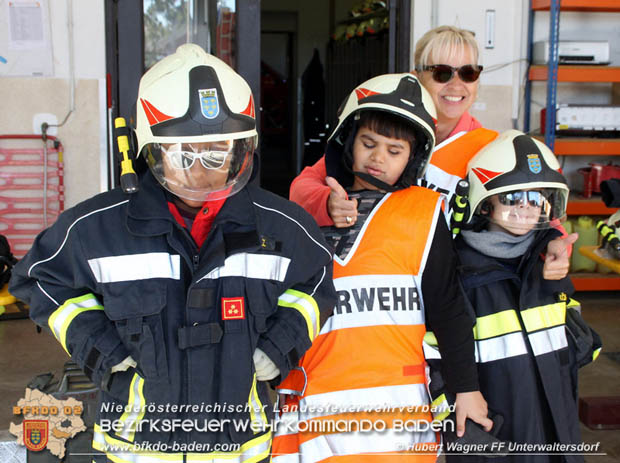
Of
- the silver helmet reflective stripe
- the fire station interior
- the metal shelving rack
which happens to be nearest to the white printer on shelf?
the metal shelving rack

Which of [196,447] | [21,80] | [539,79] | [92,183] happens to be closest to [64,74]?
[21,80]

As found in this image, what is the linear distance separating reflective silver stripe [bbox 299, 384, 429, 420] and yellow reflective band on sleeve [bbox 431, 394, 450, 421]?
5 cm

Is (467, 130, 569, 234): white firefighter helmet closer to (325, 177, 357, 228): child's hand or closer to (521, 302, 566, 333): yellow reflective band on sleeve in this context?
(521, 302, 566, 333): yellow reflective band on sleeve

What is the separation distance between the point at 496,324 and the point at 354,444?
544 millimetres

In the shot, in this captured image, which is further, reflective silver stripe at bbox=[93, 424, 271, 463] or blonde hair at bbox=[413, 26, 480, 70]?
blonde hair at bbox=[413, 26, 480, 70]

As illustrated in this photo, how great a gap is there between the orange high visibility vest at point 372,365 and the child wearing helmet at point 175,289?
9.5 inches

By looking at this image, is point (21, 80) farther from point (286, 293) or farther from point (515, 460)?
point (515, 460)

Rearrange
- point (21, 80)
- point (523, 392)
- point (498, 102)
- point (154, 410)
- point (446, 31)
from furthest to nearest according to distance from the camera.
A: point (498, 102)
point (21, 80)
point (446, 31)
point (523, 392)
point (154, 410)

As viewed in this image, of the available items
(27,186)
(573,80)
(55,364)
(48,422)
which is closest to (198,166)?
(48,422)

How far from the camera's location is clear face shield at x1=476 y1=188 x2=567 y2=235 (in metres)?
2.04

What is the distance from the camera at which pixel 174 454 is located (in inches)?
62.7

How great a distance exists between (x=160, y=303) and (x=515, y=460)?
114 cm

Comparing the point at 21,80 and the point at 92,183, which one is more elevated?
the point at 21,80

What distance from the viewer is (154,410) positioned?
61.1 inches
